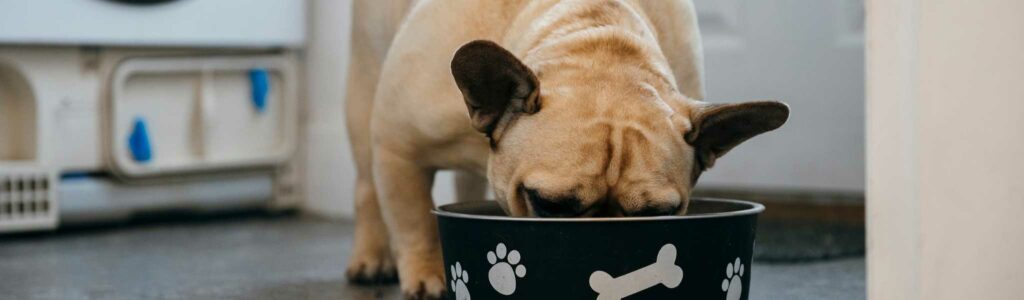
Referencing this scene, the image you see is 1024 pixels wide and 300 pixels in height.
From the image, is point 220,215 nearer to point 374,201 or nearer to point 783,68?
point 374,201

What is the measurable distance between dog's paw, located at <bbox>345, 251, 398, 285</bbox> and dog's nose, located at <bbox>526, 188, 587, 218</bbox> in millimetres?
773

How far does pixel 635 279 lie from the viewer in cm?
123

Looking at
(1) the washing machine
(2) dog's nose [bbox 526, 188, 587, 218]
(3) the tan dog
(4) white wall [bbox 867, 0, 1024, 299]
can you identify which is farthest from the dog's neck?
(1) the washing machine

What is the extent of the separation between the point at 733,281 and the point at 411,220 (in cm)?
58

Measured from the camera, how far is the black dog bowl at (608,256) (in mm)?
1211

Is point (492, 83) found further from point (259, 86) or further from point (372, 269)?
point (259, 86)

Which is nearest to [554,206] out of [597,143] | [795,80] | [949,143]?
[597,143]

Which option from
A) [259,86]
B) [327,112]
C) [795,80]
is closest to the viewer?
[795,80]

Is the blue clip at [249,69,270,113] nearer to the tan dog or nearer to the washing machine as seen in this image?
the washing machine

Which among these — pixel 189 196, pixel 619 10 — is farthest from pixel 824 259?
pixel 189 196

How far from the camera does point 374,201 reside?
2.09 meters

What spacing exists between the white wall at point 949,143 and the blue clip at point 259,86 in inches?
85.7

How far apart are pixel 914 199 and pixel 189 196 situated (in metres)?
2.24

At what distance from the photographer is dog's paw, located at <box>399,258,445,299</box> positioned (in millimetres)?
1729
